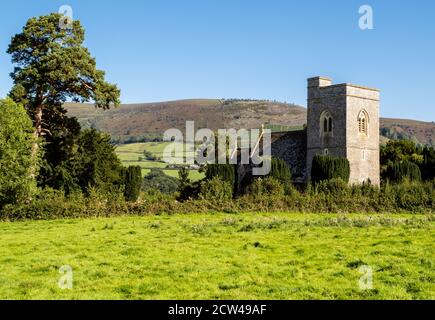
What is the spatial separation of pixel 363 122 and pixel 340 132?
9.45 ft

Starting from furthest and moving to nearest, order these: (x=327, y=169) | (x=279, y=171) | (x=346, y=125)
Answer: (x=346, y=125) < (x=327, y=169) < (x=279, y=171)

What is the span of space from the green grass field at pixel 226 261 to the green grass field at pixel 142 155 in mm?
46794

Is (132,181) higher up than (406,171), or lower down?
lower down

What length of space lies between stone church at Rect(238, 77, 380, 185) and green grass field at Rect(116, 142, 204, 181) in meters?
18.4

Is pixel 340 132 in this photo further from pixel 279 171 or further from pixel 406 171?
pixel 279 171

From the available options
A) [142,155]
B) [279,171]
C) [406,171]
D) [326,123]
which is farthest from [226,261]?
[142,155]

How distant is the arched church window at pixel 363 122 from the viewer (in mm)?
46875

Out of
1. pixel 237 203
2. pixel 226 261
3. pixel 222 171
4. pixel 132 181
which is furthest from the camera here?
pixel 132 181

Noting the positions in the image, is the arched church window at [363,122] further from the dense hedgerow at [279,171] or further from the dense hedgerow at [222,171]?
the dense hedgerow at [222,171]

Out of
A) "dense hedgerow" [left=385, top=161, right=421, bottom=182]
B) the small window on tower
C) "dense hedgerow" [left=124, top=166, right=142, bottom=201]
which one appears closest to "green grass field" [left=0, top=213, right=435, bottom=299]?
"dense hedgerow" [left=124, top=166, right=142, bottom=201]

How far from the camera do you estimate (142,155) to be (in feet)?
290

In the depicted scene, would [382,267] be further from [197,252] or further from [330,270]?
[197,252]
